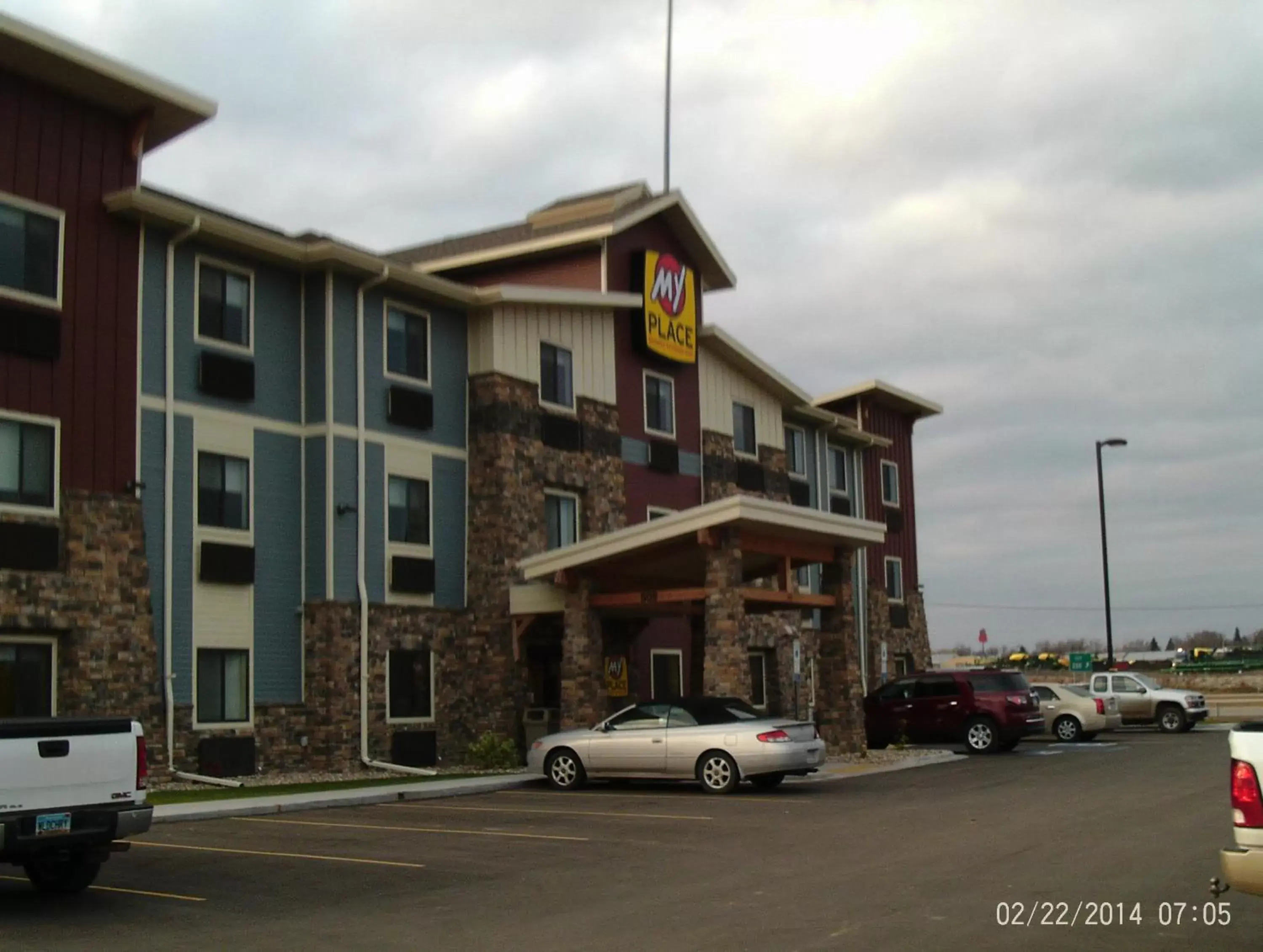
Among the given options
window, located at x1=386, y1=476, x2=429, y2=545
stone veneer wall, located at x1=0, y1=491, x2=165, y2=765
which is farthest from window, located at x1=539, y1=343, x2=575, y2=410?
stone veneer wall, located at x1=0, y1=491, x2=165, y2=765

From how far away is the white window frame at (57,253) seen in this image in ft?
68.5

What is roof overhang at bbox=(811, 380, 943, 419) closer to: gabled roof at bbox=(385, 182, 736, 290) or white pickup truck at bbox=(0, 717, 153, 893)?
gabled roof at bbox=(385, 182, 736, 290)

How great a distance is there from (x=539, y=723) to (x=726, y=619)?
16.7 feet

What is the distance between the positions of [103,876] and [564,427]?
59.6 feet

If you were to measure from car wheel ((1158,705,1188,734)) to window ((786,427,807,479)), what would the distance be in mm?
11461

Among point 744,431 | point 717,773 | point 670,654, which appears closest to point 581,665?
point 717,773

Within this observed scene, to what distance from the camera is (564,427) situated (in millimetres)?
30141

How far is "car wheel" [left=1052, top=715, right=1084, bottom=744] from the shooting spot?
34281mm

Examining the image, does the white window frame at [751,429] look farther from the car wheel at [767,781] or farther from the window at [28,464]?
the window at [28,464]

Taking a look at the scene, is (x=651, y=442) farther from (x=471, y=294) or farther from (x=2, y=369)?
(x=2, y=369)

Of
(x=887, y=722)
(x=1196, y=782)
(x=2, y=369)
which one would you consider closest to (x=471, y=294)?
(x=2, y=369)

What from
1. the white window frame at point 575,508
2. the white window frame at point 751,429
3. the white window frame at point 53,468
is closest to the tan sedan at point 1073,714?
the white window frame at point 751,429

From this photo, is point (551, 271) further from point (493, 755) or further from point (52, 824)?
point (52, 824)

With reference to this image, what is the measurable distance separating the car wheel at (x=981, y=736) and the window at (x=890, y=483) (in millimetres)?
16219
